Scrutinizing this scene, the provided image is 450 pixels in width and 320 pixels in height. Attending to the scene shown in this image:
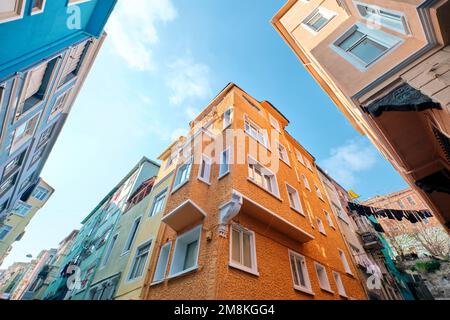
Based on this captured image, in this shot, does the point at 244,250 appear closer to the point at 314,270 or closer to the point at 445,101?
the point at 314,270

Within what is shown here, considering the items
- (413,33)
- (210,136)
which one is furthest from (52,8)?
(413,33)

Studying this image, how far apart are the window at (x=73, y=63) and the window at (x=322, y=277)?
67.6ft

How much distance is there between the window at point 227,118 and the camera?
486 inches

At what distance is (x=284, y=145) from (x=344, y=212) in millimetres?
11065

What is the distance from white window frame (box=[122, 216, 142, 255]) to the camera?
1380cm

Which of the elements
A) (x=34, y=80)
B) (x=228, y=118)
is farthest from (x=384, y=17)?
(x=34, y=80)

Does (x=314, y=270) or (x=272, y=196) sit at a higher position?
(x=272, y=196)

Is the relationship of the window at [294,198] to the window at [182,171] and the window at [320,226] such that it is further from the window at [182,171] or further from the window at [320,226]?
the window at [182,171]

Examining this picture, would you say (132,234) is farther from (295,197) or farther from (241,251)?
(295,197)

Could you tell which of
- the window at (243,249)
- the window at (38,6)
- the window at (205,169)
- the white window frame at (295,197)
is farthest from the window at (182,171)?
the window at (38,6)

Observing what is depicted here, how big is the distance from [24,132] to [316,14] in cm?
2043

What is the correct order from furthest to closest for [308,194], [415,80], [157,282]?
[308,194] → [157,282] → [415,80]

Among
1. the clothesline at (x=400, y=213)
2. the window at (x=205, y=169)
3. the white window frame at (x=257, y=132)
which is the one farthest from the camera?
the clothesline at (x=400, y=213)

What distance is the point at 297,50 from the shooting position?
46.8 ft
